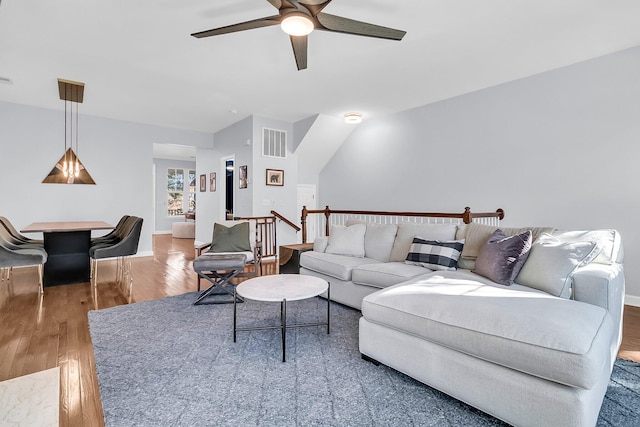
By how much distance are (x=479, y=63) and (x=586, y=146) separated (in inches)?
64.6

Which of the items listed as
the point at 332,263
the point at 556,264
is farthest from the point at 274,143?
the point at 556,264

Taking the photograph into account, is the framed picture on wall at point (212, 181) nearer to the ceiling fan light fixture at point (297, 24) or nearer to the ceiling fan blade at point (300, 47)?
the ceiling fan blade at point (300, 47)

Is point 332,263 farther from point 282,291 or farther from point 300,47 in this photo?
point 300,47

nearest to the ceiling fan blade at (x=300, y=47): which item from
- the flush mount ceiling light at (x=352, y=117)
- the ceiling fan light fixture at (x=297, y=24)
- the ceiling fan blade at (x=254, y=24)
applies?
the ceiling fan light fixture at (x=297, y=24)

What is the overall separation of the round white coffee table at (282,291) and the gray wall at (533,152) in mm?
3418

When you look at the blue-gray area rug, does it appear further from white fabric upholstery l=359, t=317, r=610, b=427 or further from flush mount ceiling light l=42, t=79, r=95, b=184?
flush mount ceiling light l=42, t=79, r=95, b=184

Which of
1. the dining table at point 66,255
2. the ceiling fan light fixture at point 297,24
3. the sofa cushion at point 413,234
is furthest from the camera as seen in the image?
the dining table at point 66,255

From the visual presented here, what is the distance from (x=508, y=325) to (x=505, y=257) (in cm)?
105

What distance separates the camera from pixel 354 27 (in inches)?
93.6

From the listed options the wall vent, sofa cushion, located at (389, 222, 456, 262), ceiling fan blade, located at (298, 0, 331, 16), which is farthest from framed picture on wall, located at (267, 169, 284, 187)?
ceiling fan blade, located at (298, 0, 331, 16)

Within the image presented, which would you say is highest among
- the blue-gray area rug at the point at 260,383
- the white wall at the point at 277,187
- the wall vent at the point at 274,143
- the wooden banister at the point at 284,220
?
the wall vent at the point at 274,143

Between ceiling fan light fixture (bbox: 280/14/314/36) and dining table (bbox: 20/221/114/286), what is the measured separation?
3871 mm

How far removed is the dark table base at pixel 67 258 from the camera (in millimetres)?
4199

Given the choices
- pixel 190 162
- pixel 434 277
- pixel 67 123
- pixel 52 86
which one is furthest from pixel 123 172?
pixel 434 277
